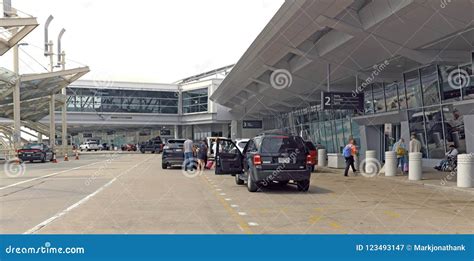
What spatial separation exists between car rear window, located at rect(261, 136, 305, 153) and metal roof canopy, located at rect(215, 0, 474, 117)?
4785 millimetres

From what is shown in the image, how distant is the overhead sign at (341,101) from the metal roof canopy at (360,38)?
157 cm

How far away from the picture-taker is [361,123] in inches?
1200

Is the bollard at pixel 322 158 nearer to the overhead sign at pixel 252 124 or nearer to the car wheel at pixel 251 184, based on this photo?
the car wheel at pixel 251 184

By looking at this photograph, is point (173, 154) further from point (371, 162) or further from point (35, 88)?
point (35, 88)

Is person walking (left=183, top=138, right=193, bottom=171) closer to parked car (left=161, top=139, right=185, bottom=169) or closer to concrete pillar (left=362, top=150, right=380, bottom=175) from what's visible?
parked car (left=161, top=139, right=185, bottom=169)

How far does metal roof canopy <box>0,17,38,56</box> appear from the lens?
2781 centimetres

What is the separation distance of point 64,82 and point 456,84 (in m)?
35.9

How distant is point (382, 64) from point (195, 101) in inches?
1944

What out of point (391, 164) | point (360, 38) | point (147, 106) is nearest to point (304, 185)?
point (391, 164)

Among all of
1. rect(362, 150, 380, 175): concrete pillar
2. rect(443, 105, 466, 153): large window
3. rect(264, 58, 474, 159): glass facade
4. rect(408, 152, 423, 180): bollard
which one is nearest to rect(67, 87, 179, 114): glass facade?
rect(264, 58, 474, 159): glass facade

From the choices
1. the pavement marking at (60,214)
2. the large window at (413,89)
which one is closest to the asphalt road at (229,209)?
the pavement marking at (60,214)

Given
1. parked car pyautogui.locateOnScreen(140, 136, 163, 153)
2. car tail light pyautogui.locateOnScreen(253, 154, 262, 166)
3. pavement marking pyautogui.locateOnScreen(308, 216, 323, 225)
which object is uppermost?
parked car pyautogui.locateOnScreen(140, 136, 163, 153)

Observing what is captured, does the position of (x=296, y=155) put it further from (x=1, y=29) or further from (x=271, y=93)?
(x=271, y=93)

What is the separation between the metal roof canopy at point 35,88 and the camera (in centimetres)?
3874
